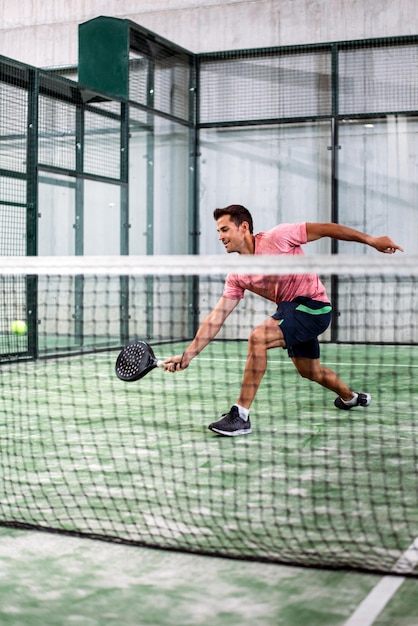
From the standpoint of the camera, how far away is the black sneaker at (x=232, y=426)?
5371mm

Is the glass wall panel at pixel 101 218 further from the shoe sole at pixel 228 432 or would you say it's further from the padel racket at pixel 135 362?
the shoe sole at pixel 228 432

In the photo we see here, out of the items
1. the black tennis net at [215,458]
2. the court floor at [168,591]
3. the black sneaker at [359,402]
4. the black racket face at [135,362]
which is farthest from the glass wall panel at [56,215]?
the court floor at [168,591]

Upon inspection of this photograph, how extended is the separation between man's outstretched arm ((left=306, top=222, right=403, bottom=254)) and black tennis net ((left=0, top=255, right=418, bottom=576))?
60 cm

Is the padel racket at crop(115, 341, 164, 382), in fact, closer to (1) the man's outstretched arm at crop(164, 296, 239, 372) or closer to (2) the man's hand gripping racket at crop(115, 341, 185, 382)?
(2) the man's hand gripping racket at crop(115, 341, 185, 382)

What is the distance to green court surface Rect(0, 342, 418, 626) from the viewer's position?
2.73 m

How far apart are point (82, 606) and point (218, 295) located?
10030 millimetres

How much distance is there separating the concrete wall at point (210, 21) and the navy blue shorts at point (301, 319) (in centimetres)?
778

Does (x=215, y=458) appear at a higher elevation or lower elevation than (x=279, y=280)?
lower

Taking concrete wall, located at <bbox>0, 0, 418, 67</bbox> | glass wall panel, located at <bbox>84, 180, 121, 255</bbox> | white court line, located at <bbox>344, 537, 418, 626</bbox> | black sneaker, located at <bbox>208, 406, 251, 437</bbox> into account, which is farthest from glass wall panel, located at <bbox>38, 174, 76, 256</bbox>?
white court line, located at <bbox>344, 537, 418, 626</bbox>

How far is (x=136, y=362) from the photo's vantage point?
215 inches

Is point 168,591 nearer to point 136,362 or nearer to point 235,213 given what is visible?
point 136,362

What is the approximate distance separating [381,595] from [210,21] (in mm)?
11616

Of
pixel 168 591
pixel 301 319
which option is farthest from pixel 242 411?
pixel 168 591

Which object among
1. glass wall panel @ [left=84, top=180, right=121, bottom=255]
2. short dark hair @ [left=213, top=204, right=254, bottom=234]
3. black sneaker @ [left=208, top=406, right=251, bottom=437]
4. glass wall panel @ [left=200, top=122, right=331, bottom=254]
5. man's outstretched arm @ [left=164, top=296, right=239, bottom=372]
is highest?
glass wall panel @ [left=200, top=122, right=331, bottom=254]
